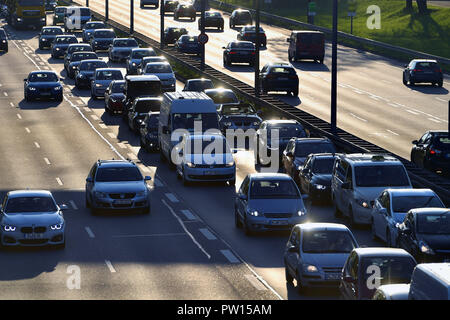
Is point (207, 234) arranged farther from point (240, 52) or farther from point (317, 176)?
point (240, 52)

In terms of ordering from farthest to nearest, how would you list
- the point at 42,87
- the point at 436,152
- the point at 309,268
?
the point at 42,87 → the point at 436,152 → the point at 309,268

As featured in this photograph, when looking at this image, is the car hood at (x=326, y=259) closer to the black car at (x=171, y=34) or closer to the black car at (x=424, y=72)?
the black car at (x=424, y=72)

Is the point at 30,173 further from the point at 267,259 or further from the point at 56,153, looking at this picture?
the point at 267,259

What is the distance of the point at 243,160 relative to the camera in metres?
43.0

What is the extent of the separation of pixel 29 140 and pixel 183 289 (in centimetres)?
2571

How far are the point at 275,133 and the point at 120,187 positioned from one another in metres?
10.1

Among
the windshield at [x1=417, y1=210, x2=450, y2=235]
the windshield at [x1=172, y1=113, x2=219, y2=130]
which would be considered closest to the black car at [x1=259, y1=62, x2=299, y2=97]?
the windshield at [x1=172, y1=113, x2=219, y2=130]

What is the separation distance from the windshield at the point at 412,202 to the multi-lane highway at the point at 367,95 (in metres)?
14.2

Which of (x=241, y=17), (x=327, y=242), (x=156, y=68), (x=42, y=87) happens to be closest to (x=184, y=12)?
(x=241, y=17)

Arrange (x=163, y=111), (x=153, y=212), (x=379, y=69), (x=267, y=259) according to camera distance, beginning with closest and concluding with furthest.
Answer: (x=267, y=259) < (x=153, y=212) < (x=163, y=111) < (x=379, y=69)

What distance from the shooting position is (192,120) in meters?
41.1

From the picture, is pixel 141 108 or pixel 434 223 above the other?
pixel 434 223

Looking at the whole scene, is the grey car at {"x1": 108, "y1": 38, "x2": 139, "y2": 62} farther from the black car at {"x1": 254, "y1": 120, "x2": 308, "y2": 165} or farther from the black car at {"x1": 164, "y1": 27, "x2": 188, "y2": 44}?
the black car at {"x1": 254, "y1": 120, "x2": 308, "y2": 165}
